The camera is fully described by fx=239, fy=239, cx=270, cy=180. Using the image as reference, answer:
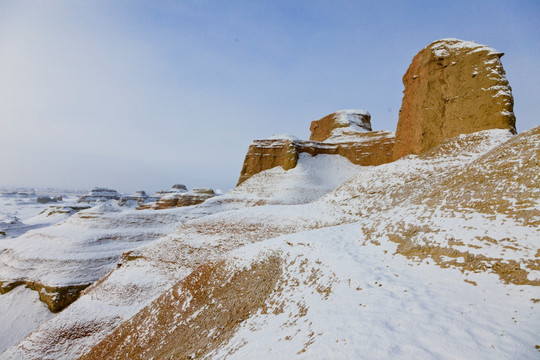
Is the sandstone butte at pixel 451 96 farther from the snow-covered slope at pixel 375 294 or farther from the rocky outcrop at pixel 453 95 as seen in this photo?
the snow-covered slope at pixel 375 294

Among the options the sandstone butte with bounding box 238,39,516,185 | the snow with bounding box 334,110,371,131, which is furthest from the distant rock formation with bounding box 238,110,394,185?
the sandstone butte with bounding box 238,39,516,185

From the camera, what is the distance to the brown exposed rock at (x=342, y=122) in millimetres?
76438

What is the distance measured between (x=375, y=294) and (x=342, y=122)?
7487cm

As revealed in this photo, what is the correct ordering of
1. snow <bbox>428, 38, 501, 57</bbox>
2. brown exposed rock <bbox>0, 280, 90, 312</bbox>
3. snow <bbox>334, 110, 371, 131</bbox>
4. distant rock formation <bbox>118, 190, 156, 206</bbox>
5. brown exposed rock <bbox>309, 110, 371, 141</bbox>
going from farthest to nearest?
1. distant rock formation <bbox>118, 190, 156, 206</bbox>
2. brown exposed rock <bbox>309, 110, 371, 141</bbox>
3. snow <bbox>334, 110, 371, 131</bbox>
4. snow <bbox>428, 38, 501, 57</bbox>
5. brown exposed rock <bbox>0, 280, 90, 312</bbox>

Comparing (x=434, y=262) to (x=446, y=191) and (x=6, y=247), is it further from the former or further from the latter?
(x=6, y=247)

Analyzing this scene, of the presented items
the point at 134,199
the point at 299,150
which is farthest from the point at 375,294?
the point at 134,199

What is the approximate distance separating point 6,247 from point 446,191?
52468 millimetres

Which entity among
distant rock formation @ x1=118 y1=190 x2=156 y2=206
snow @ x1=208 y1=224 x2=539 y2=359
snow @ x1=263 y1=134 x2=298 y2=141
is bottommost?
distant rock formation @ x1=118 y1=190 x2=156 y2=206

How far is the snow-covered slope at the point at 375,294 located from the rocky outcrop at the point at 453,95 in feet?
26.4

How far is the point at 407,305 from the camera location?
6.46m

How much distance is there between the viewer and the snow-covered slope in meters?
A: 5.30

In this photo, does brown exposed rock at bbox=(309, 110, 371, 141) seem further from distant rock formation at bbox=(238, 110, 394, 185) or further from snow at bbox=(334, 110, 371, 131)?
distant rock formation at bbox=(238, 110, 394, 185)

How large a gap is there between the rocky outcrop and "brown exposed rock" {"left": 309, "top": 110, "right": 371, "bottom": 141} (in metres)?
43.8

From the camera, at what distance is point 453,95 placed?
26.3 meters
